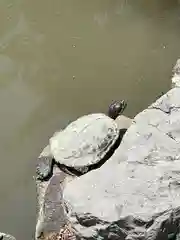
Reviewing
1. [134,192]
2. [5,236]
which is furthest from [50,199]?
[134,192]

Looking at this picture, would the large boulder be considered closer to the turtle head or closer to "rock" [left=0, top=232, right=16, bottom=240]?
"rock" [left=0, top=232, right=16, bottom=240]

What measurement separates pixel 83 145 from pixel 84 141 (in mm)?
23

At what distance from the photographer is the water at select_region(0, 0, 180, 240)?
9.46 feet

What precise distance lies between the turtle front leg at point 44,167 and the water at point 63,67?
10cm

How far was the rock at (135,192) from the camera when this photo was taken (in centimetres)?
213

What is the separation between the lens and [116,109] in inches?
116

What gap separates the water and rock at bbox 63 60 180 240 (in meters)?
0.51

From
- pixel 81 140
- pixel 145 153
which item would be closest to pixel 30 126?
pixel 81 140

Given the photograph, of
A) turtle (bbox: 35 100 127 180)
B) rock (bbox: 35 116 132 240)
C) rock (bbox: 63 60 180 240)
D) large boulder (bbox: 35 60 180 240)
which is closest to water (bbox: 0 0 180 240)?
rock (bbox: 35 116 132 240)

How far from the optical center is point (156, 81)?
10.5 feet

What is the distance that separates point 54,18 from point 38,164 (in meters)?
1.30

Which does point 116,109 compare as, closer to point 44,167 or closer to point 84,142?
point 84,142

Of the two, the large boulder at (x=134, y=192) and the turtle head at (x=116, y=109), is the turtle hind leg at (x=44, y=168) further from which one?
the turtle head at (x=116, y=109)

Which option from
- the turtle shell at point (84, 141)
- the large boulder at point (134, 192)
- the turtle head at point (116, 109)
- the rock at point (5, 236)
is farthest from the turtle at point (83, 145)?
the rock at point (5, 236)
